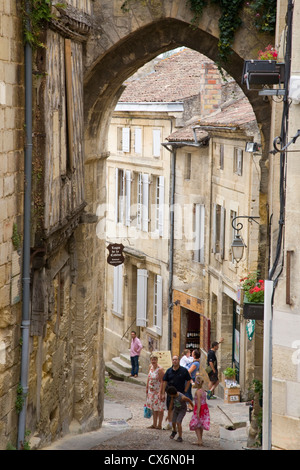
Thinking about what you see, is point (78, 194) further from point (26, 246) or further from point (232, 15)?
point (232, 15)

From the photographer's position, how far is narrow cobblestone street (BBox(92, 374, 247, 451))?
1032cm

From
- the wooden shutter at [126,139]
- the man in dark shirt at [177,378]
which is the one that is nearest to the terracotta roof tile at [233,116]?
the wooden shutter at [126,139]

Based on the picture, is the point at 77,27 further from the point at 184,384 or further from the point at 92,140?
the point at 184,384

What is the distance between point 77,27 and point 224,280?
898 centimetres

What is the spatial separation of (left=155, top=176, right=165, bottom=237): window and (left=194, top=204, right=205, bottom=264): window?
133 centimetres

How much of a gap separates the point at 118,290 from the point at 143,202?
247 cm

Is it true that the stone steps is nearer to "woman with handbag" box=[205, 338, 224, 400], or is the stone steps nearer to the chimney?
"woman with handbag" box=[205, 338, 224, 400]

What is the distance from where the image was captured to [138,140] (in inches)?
880

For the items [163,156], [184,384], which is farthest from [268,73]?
[163,156]

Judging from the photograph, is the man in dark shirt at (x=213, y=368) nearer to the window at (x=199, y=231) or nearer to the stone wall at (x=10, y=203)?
the window at (x=199, y=231)

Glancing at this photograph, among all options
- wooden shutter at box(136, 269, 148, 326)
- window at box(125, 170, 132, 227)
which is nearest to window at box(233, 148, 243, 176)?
wooden shutter at box(136, 269, 148, 326)

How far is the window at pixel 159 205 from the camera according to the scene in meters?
21.3

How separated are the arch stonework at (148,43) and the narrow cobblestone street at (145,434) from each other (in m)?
2.36

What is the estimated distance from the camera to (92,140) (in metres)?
11.7
